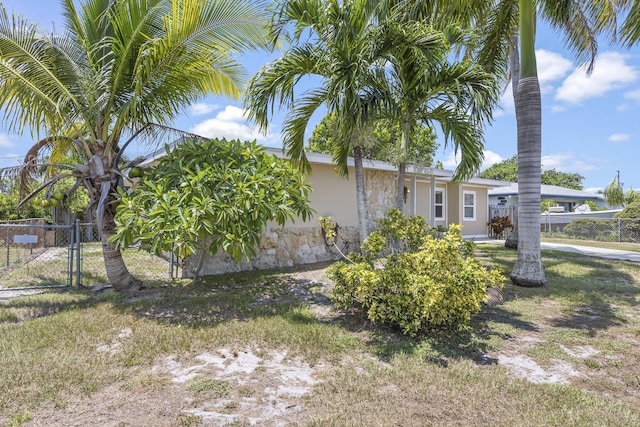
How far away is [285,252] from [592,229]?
17261 mm

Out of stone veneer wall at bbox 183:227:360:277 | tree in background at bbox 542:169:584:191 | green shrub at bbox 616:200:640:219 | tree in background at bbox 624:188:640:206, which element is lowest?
stone veneer wall at bbox 183:227:360:277

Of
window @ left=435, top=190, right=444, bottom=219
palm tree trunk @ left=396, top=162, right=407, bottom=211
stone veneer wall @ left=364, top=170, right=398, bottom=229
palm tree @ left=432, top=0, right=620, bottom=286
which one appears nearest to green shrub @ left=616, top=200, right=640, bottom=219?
window @ left=435, top=190, right=444, bottom=219

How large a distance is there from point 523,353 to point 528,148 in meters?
4.23

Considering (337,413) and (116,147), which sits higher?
(116,147)

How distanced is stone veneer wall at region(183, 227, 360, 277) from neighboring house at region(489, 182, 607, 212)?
19574 millimetres

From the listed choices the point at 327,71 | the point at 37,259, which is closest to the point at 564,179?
the point at 327,71

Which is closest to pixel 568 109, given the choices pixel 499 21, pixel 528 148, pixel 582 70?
pixel 582 70

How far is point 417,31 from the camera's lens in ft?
19.2

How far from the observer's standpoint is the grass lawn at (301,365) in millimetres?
2730

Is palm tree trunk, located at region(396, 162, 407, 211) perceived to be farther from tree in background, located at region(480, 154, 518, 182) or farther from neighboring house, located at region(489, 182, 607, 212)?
tree in background, located at region(480, 154, 518, 182)

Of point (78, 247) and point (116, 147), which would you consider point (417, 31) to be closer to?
point (116, 147)

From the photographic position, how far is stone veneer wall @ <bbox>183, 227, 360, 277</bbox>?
27.1ft

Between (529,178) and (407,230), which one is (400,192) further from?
(529,178)

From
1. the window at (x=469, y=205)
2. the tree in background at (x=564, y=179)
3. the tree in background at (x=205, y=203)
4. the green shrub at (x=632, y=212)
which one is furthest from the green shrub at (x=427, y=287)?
the tree in background at (x=564, y=179)
